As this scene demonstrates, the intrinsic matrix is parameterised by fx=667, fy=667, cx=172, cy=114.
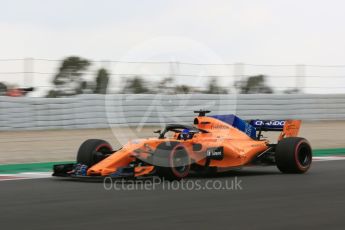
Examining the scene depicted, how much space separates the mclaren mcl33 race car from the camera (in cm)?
850

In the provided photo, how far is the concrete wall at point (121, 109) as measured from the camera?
1653cm

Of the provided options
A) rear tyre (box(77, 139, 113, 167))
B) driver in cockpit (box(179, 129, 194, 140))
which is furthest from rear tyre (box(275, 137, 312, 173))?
rear tyre (box(77, 139, 113, 167))

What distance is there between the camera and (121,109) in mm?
16891

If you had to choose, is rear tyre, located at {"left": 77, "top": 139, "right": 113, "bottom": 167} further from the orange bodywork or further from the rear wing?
the rear wing

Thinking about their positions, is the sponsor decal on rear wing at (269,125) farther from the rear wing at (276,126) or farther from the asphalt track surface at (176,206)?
the asphalt track surface at (176,206)

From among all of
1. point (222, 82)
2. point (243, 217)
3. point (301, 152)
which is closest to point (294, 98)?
point (222, 82)

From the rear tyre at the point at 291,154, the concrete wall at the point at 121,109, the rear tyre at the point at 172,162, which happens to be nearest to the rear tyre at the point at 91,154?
the rear tyre at the point at 172,162

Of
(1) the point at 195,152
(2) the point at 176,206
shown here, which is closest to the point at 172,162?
(1) the point at 195,152

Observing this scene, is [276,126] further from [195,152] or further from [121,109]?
[121,109]

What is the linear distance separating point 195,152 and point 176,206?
2195 millimetres

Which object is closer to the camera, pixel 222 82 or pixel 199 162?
pixel 199 162

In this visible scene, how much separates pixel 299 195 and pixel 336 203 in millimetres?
635

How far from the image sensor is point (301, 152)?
382 inches

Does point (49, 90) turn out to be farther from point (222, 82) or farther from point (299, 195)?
point (299, 195)
